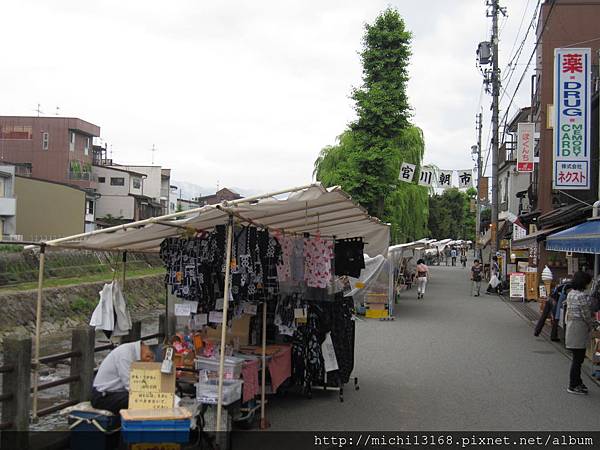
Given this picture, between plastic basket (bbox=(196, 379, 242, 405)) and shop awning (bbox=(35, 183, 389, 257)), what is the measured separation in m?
1.75

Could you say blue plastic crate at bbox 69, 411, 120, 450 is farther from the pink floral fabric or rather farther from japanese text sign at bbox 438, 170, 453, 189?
japanese text sign at bbox 438, 170, 453, 189

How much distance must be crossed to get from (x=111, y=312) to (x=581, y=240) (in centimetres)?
776

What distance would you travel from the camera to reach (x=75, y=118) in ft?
163

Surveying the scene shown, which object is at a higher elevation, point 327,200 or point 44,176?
point 44,176

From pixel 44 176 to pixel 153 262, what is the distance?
1550 centimetres

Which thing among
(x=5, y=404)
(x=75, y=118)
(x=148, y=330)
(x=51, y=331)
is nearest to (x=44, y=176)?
(x=75, y=118)

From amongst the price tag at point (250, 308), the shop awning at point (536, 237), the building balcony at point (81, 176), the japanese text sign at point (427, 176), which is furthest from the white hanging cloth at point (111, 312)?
the building balcony at point (81, 176)

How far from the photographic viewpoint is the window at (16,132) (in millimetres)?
49688

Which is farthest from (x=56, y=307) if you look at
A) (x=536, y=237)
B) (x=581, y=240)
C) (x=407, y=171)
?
(x=581, y=240)

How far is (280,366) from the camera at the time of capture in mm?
7879

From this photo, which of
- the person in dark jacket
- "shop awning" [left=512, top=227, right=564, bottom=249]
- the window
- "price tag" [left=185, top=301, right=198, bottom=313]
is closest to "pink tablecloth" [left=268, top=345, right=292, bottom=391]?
"price tag" [left=185, top=301, right=198, bottom=313]

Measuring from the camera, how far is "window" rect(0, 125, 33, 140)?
163 feet

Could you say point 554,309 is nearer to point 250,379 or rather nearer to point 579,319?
point 579,319

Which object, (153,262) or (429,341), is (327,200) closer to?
(429,341)
